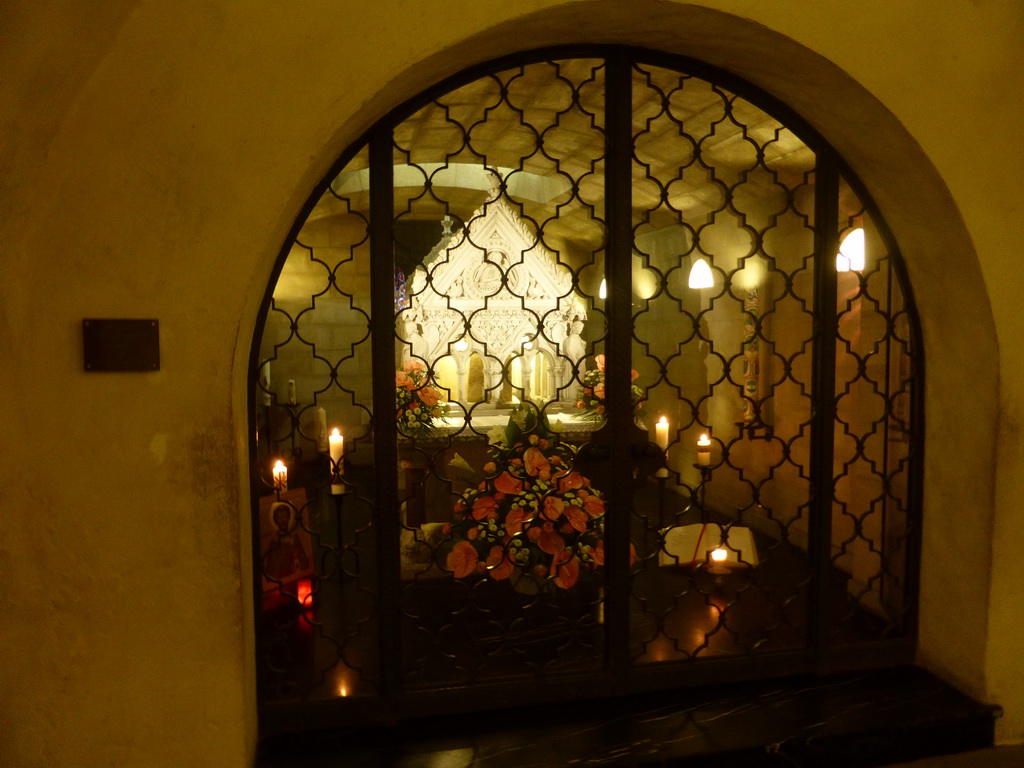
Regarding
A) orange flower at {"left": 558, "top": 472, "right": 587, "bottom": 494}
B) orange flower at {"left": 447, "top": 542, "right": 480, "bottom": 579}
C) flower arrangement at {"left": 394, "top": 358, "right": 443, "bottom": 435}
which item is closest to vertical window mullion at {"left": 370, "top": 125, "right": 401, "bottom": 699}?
flower arrangement at {"left": 394, "top": 358, "right": 443, "bottom": 435}

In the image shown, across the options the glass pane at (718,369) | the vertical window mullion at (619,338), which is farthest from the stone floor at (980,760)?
the vertical window mullion at (619,338)

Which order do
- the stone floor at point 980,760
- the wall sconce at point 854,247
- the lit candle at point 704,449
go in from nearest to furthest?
the stone floor at point 980,760 < the lit candle at point 704,449 < the wall sconce at point 854,247

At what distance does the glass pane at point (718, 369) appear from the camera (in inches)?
108

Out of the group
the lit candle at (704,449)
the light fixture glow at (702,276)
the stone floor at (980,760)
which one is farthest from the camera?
the light fixture glow at (702,276)

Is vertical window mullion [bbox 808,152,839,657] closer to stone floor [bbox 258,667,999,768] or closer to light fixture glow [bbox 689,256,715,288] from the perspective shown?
stone floor [bbox 258,667,999,768]

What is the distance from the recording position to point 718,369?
5.53 metres

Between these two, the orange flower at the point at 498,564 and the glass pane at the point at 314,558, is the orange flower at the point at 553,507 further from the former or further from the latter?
the glass pane at the point at 314,558

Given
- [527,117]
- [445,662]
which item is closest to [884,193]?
[527,117]

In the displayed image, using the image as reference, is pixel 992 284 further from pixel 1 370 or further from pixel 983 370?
pixel 1 370

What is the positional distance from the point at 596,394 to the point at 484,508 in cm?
61

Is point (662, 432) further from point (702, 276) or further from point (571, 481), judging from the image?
Answer: point (702, 276)

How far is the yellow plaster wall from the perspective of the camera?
193cm

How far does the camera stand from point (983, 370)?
2.62 m

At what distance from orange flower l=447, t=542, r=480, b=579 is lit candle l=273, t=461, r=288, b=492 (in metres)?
0.67
